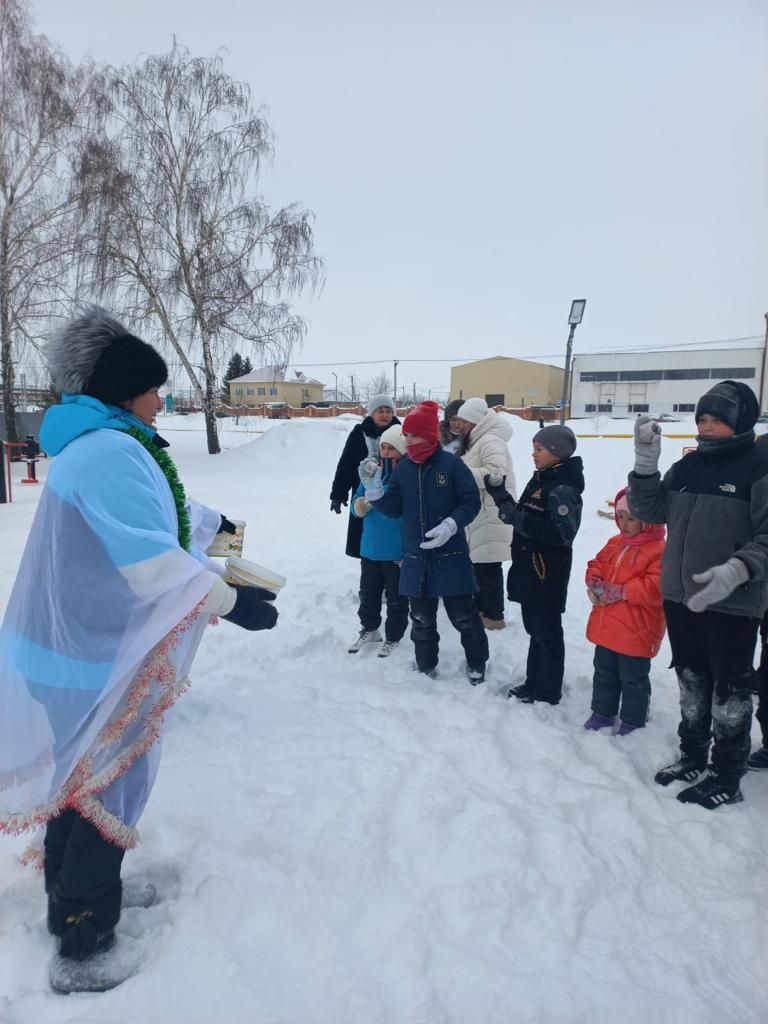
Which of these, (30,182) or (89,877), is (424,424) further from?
(30,182)

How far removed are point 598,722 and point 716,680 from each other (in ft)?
2.45

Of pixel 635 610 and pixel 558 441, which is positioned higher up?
pixel 558 441

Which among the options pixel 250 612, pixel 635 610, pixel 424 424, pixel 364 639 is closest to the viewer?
pixel 250 612

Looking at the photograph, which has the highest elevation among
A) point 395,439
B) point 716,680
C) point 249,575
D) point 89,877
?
point 395,439

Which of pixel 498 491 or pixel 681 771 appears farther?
pixel 498 491

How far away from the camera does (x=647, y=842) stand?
246 centimetres

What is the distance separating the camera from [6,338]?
53.5 ft

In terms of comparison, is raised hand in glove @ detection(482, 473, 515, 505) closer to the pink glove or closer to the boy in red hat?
the boy in red hat

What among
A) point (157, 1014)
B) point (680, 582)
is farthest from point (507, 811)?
point (157, 1014)

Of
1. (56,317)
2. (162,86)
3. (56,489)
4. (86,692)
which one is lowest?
(86,692)

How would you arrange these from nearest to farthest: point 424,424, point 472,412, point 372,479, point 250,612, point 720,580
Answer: point 250,612, point 720,580, point 424,424, point 372,479, point 472,412

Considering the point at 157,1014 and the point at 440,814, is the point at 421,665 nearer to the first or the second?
the point at 440,814

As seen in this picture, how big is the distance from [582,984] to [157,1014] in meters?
1.26

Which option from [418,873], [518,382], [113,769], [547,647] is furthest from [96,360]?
[518,382]
